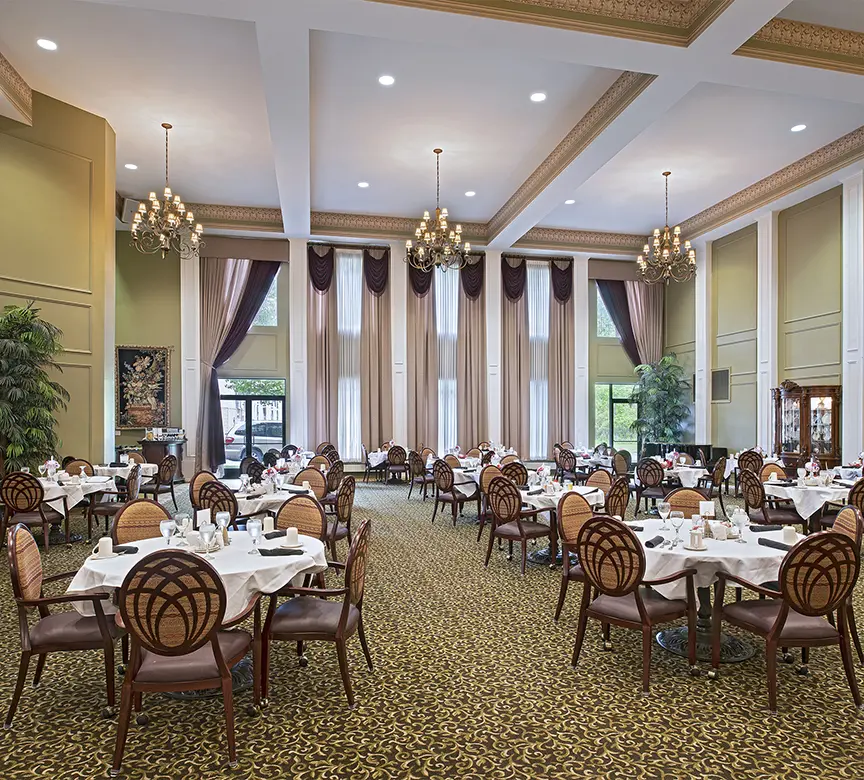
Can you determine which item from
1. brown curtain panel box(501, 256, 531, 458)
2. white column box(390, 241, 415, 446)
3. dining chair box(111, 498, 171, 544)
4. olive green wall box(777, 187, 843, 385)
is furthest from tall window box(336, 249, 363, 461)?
dining chair box(111, 498, 171, 544)

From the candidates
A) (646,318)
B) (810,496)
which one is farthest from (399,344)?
(810,496)

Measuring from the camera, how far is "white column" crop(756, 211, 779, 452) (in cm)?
1245

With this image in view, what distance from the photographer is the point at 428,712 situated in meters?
3.52

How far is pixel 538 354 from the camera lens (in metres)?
15.8

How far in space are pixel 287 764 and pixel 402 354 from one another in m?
12.1

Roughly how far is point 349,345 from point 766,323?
28.9 feet

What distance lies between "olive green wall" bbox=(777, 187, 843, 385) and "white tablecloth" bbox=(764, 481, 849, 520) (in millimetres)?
5003

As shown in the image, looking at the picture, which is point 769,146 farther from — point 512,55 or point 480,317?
point 480,317

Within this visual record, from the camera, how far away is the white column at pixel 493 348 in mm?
15203

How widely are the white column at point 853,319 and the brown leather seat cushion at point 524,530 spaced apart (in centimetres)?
695

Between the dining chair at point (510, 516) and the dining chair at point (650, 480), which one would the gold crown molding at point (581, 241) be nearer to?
the dining chair at point (650, 480)

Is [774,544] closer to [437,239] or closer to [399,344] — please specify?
[437,239]

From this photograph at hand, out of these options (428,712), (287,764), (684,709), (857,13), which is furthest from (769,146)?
(287,764)

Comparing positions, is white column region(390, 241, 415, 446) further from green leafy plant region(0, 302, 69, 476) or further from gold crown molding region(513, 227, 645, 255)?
green leafy plant region(0, 302, 69, 476)
